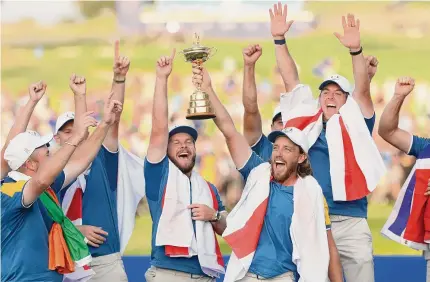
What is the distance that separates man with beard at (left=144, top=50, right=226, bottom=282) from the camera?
21.1 feet

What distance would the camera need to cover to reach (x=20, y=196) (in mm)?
5703

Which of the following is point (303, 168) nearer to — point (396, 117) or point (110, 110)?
point (396, 117)

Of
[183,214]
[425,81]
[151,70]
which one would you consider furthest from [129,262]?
[425,81]

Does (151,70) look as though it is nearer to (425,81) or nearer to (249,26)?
(249,26)

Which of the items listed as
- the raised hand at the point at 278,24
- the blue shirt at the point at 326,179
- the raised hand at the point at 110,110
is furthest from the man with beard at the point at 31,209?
the raised hand at the point at 278,24

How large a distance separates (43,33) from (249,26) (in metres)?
1.86

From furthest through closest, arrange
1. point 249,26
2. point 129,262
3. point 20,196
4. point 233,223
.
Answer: point 249,26 < point 129,262 < point 233,223 < point 20,196

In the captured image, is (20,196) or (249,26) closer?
(20,196)

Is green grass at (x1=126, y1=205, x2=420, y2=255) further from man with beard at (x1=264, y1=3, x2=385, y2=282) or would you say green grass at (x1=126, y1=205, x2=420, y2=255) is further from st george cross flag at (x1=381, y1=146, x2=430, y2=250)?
man with beard at (x1=264, y1=3, x2=385, y2=282)

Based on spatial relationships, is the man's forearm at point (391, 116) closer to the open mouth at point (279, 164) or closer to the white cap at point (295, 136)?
the white cap at point (295, 136)

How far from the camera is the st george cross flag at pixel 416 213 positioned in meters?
6.90

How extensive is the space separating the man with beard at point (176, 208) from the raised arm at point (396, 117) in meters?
1.28

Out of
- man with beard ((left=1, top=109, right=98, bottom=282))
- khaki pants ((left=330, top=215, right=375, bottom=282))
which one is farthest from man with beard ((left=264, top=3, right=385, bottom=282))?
man with beard ((left=1, top=109, right=98, bottom=282))

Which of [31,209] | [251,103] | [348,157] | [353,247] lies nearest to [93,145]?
[31,209]
